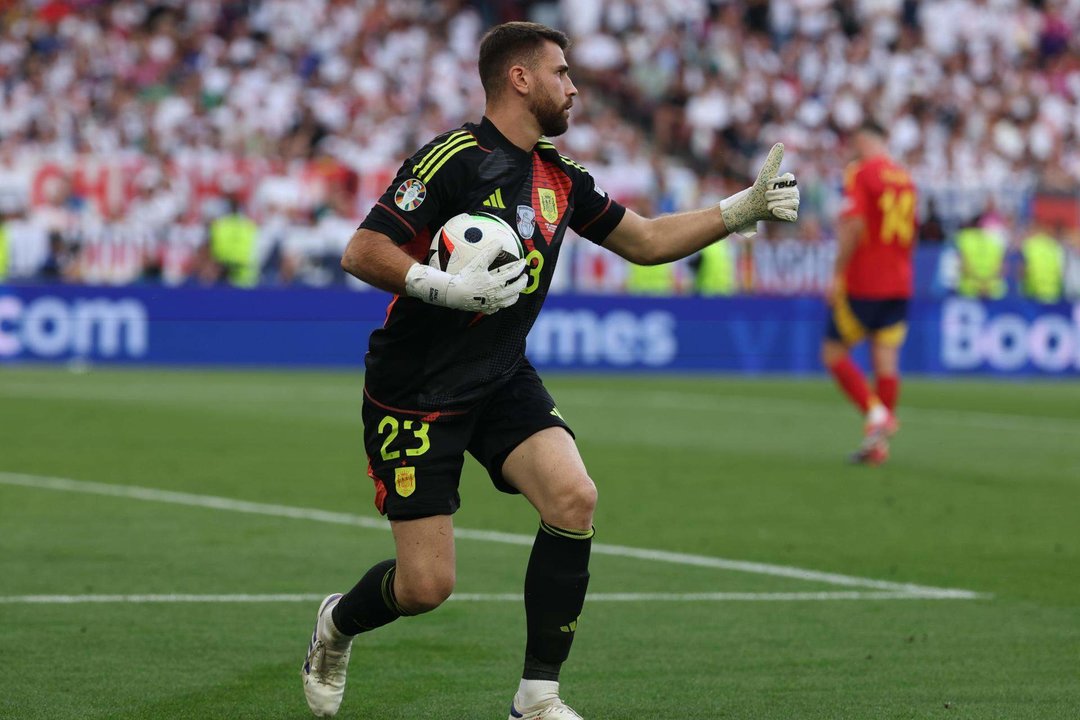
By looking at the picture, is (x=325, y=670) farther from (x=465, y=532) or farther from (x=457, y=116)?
(x=457, y=116)

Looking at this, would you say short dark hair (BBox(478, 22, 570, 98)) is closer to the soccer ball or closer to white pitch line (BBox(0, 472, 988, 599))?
the soccer ball

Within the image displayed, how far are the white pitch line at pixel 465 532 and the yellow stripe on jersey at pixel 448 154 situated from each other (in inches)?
129

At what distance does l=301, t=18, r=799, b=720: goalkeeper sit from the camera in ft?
17.3

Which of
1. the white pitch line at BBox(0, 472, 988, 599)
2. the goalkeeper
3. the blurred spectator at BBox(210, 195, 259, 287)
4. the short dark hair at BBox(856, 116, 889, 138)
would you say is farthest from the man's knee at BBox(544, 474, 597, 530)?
the blurred spectator at BBox(210, 195, 259, 287)

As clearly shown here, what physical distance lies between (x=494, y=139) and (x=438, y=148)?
21cm

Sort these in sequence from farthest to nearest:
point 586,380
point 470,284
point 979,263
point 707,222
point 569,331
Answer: point 979,263, point 569,331, point 586,380, point 707,222, point 470,284

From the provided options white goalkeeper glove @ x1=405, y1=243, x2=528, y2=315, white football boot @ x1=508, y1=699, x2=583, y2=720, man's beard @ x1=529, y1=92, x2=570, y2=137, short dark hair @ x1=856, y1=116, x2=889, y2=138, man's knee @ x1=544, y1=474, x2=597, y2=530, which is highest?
short dark hair @ x1=856, y1=116, x2=889, y2=138

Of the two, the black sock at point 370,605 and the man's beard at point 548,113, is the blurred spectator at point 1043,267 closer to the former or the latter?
the man's beard at point 548,113

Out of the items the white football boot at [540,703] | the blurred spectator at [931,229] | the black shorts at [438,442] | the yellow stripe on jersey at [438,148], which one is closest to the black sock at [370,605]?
the black shorts at [438,442]

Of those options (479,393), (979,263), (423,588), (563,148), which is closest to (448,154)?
(479,393)

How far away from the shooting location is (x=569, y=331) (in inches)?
876

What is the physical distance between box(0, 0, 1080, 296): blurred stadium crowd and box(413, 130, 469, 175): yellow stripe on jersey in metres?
17.2

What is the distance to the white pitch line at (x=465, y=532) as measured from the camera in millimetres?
7824

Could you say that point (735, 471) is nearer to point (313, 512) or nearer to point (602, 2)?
point (313, 512)
